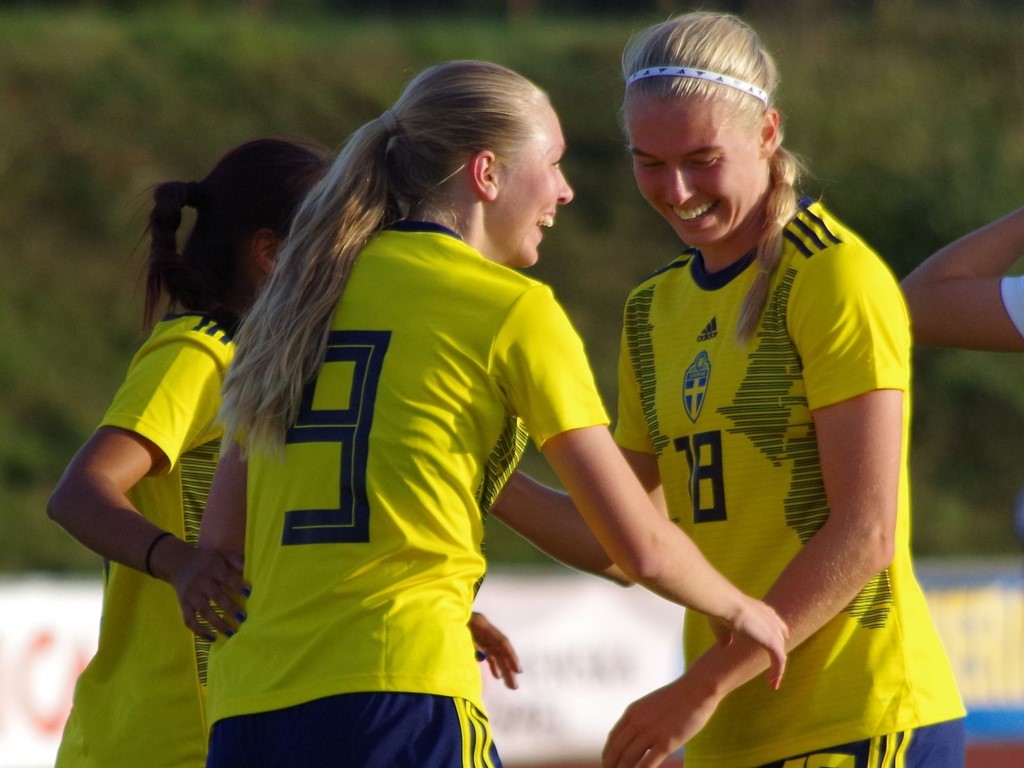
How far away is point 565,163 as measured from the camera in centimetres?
1953

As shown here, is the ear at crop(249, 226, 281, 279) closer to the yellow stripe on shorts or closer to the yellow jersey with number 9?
the yellow jersey with number 9

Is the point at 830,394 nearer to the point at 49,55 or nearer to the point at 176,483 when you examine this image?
the point at 176,483

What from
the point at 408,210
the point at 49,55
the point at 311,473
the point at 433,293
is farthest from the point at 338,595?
the point at 49,55

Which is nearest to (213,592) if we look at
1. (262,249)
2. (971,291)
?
(262,249)

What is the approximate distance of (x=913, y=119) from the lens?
20625 millimetres

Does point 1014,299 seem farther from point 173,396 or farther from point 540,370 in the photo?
point 173,396

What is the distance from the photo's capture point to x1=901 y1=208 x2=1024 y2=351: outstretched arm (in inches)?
119

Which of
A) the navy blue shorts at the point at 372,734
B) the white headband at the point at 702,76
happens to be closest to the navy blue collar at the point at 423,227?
the white headband at the point at 702,76

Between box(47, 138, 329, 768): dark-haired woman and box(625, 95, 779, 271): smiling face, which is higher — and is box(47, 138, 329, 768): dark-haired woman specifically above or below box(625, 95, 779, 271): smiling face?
below

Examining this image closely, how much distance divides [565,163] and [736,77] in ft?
55.3

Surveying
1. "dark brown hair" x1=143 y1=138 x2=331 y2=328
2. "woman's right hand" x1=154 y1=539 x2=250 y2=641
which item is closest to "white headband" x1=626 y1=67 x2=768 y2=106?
"dark brown hair" x1=143 y1=138 x2=331 y2=328

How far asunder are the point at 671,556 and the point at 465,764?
1.47ft

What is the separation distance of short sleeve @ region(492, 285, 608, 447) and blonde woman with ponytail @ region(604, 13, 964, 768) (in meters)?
0.47

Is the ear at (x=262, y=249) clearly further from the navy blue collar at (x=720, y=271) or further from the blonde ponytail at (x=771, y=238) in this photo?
the blonde ponytail at (x=771, y=238)
